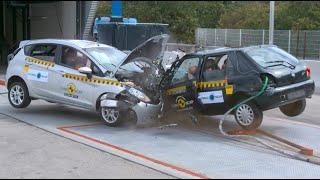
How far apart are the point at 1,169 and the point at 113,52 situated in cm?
517

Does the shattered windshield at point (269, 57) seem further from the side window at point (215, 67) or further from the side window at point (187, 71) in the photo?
the side window at point (187, 71)

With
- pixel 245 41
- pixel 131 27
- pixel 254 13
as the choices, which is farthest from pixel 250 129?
pixel 254 13

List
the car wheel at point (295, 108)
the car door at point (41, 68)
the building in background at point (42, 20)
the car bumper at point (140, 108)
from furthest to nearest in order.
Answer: the building in background at point (42, 20) < the car door at point (41, 68) < the car wheel at point (295, 108) < the car bumper at point (140, 108)

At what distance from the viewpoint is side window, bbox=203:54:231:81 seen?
10.1m

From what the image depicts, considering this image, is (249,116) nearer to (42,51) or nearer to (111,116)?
(111,116)

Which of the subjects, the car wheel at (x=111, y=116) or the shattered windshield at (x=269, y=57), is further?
the car wheel at (x=111, y=116)

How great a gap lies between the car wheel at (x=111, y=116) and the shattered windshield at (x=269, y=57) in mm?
2572

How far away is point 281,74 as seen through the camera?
9.76 meters

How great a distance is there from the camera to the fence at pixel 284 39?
2342 centimetres

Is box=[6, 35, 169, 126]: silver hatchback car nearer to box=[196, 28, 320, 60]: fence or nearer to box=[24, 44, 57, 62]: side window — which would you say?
box=[24, 44, 57, 62]: side window

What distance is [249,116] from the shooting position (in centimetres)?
980

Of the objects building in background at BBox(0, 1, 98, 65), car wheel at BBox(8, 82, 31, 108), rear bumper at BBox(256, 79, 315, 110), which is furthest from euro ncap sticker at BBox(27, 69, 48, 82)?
building in background at BBox(0, 1, 98, 65)

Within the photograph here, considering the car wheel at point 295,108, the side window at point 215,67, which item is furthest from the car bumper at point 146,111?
the car wheel at point 295,108

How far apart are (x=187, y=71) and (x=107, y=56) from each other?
2.02 metres
